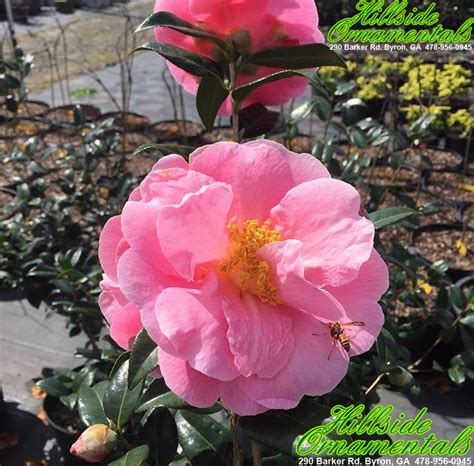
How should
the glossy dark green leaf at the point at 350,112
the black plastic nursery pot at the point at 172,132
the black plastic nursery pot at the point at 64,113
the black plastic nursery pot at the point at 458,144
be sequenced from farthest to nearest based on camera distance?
the black plastic nursery pot at the point at 64,113
the black plastic nursery pot at the point at 172,132
the black plastic nursery pot at the point at 458,144
the glossy dark green leaf at the point at 350,112

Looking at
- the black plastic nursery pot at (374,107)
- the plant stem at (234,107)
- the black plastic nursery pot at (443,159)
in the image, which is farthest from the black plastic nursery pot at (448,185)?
the plant stem at (234,107)

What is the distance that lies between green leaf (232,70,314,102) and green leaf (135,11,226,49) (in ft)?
0.22

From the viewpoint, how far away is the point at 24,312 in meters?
2.77

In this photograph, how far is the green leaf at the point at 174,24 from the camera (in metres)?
0.71

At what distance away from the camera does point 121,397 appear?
85 cm

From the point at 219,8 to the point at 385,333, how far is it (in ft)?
2.16

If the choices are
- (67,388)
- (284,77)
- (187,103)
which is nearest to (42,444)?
(67,388)

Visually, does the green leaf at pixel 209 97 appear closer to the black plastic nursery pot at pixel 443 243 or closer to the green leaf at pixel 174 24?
A: the green leaf at pixel 174 24

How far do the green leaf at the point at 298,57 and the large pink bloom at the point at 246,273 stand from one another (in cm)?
19

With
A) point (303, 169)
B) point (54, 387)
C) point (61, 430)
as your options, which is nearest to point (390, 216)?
point (303, 169)

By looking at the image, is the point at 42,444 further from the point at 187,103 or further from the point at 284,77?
the point at 187,103

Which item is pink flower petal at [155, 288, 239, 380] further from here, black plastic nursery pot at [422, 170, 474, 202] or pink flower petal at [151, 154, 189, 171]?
black plastic nursery pot at [422, 170, 474, 202]

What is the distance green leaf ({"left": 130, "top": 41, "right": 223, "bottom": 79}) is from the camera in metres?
0.77

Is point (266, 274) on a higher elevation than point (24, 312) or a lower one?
higher
